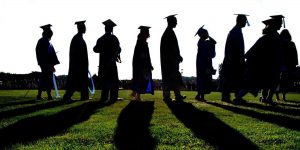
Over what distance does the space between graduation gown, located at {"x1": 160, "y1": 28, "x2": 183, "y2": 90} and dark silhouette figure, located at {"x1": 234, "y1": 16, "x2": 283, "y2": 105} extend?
222cm

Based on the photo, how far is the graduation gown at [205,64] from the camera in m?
15.0

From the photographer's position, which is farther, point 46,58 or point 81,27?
point 46,58

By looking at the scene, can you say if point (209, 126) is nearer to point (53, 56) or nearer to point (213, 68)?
point (213, 68)

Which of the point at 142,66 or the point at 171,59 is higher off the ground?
the point at 171,59

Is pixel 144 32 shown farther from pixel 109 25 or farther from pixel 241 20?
pixel 241 20

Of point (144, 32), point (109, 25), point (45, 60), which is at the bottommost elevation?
point (45, 60)

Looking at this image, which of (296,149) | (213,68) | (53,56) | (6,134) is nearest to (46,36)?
(53,56)

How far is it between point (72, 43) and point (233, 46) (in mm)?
5580

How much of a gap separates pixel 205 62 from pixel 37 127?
29.9ft

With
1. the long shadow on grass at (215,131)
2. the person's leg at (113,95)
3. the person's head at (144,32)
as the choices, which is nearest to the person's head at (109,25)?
the person's head at (144,32)

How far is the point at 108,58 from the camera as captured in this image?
1381cm

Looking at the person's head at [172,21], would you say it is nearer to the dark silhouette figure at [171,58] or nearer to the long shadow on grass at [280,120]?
the dark silhouette figure at [171,58]

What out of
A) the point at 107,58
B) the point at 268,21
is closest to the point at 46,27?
the point at 107,58

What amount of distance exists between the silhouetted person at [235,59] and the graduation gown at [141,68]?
2558 millimetres
